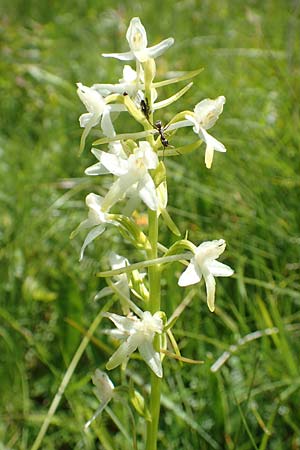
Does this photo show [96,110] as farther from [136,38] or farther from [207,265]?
[207,265]

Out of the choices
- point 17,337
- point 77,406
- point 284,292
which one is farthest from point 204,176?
point 77,406

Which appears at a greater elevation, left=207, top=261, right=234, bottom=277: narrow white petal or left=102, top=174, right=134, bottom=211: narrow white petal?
left=102, top=174, right=134, bottom=211: narrow white petal

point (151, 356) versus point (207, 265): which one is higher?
point (207, 265)

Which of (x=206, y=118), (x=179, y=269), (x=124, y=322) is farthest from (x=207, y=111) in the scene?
(x=179, y=269)

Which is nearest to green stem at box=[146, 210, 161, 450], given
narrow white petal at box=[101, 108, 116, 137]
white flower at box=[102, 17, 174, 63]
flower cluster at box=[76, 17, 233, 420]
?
flower cluster at box=[76, 17, 233, 420]

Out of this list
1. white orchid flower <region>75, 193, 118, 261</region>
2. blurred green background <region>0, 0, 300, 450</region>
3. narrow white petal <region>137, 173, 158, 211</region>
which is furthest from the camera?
blurred green background <region>0, 0, 300, 450</region>

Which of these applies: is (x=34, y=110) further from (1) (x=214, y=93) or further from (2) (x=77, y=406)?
(2) (x=77, y=406)

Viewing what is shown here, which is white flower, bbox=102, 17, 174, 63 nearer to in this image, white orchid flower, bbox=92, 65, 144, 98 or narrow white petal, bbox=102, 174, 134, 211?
white orchid flower, bbox=92, 65, 144, 98

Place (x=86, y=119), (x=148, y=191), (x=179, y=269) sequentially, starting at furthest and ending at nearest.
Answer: (x=179, y=269), (x=86, y=119), (x=148, y=191)
